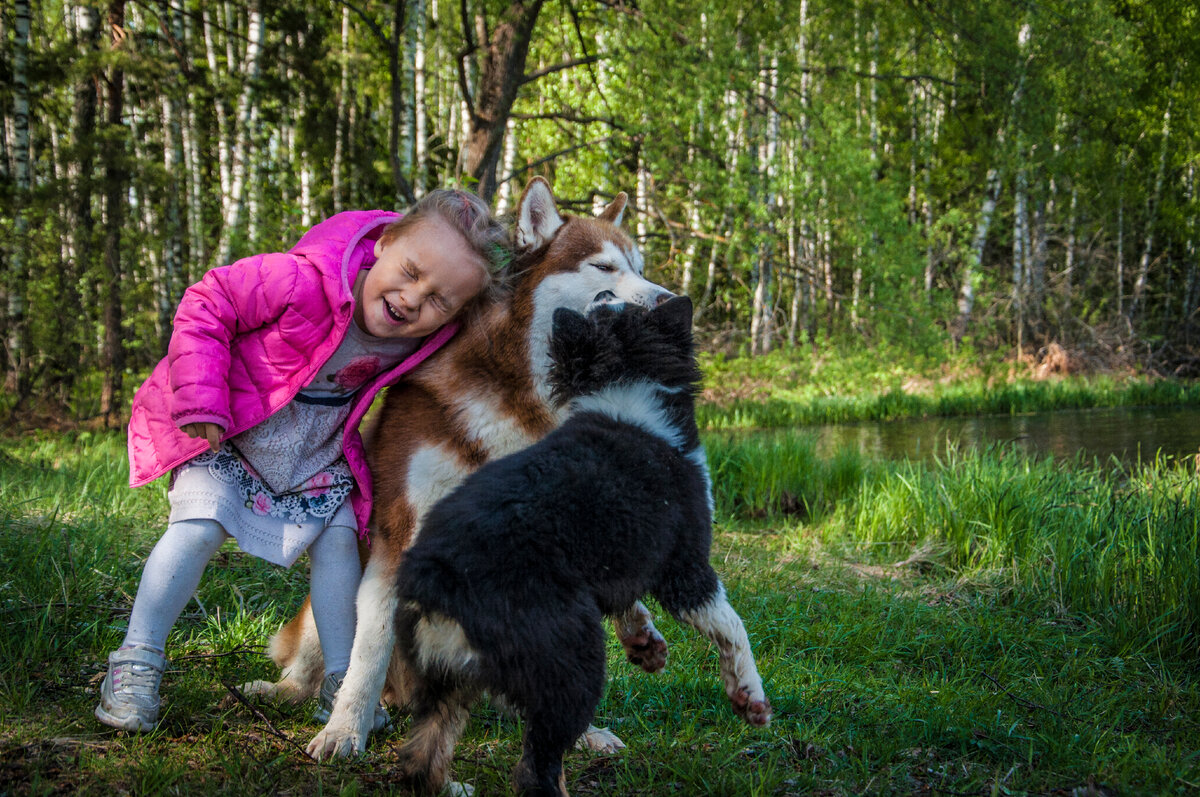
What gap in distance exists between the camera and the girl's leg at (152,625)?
8.33 feet

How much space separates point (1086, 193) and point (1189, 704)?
20.8 metres

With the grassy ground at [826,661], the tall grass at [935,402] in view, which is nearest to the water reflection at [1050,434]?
the tall grass at [935,402]

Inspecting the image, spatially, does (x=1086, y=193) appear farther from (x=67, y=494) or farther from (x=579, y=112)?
(x=67, y=494)

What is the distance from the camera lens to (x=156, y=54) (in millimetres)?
10523

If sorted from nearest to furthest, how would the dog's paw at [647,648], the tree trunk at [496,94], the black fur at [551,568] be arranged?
the black fur at [551,568] < the dog's paw at [647,648] < the tree trunk at [496,94]

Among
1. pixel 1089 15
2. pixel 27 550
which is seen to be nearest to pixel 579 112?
pixel 1089 15

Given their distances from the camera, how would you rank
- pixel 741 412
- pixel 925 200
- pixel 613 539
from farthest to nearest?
pixel 925 200, pixel 741 412, pixel 613 539

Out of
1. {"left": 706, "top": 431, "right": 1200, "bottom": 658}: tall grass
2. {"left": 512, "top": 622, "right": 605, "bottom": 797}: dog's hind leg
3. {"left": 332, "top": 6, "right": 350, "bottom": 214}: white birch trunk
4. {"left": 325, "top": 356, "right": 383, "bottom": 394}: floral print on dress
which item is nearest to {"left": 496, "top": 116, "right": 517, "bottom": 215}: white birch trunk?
{"left": 332, "top": 6, "right": 350, "bottom": 214}: white birch trunk

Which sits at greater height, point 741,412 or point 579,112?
point 579,112

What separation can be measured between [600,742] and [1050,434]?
9.13 metres

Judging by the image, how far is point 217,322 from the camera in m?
2.69

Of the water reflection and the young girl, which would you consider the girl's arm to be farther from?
the water reflection

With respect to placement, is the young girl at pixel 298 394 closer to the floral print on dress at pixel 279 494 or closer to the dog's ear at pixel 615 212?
the floral print on dress at pixel 279 494

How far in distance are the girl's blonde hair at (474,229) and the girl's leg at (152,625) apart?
1096mm
